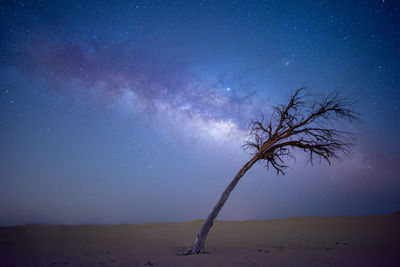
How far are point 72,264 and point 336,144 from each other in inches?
535

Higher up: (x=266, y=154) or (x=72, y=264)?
(x=266, y=154)

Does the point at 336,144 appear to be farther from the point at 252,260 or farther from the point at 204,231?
the point at 204,231

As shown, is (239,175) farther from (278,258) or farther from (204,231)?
(278,258)

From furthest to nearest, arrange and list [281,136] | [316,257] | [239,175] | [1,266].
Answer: [281,136] → [239,175] → [316,257] → [1,266]

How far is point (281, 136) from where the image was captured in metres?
12.8

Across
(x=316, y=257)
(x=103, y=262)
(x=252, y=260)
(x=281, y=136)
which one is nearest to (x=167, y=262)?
(x=103, y=262)

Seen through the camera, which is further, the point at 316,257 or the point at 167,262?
the point at 316,257

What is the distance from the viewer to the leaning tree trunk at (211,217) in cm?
1102

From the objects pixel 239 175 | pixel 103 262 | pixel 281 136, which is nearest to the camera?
pixel 103 262

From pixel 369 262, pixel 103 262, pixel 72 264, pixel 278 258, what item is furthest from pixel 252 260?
pixel 72 264

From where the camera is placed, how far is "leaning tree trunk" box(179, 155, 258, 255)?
36.1ft

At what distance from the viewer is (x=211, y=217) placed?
37.6 feet

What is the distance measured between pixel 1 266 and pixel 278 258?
37.2 feet

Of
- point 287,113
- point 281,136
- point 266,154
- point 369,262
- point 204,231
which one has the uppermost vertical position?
point 287,113
